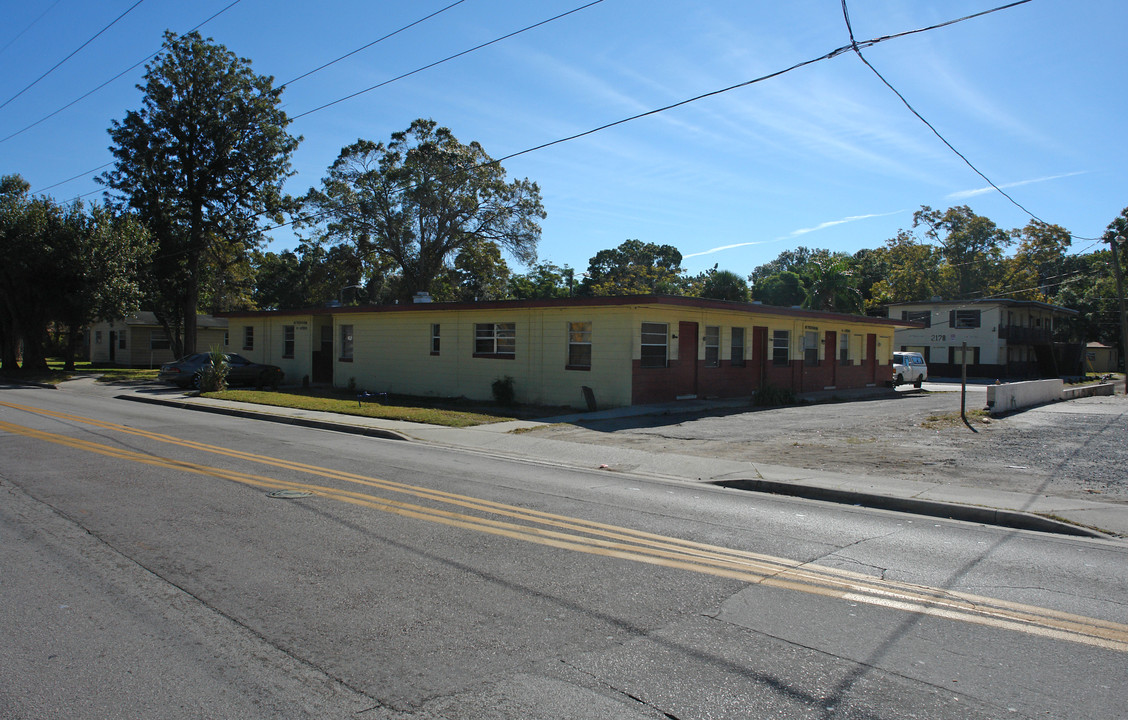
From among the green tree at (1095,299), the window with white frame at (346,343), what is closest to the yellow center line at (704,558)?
the window with white frame at (346,343)

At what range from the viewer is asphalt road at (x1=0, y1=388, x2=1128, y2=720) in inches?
149

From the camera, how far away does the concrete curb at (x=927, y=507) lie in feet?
26.1

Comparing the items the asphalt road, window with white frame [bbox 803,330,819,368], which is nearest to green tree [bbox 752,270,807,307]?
window with white frame [bbox 803,330,819,368]

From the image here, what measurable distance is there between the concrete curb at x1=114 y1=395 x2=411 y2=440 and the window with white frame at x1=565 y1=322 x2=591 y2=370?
7146 millimetres

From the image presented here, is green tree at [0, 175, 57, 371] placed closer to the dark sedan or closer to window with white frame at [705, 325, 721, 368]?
the dark sedan

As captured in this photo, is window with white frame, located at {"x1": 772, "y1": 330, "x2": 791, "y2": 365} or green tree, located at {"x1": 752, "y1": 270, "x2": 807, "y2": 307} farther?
green tree, located at {"x1": 752, "y1": 270, "x2": 807, "y2": 307}

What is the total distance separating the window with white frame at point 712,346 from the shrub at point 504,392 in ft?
21.0

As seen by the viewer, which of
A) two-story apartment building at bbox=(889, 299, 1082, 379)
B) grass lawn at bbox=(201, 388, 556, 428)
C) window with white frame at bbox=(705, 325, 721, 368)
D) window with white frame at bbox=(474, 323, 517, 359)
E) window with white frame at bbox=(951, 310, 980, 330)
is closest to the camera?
grass lawn at bbox=(201, 388, 556, 428)

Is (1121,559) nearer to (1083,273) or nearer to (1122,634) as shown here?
(1122,634)

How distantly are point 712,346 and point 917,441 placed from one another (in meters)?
9.53

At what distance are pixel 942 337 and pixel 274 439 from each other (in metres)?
48.9

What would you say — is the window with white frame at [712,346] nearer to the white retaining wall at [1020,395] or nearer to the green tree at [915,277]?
the white retaining wall at [1020,395]

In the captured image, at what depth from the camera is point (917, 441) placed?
47.8 feet

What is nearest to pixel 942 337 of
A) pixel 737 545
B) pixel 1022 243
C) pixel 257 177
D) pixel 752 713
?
pixel 1022 243
